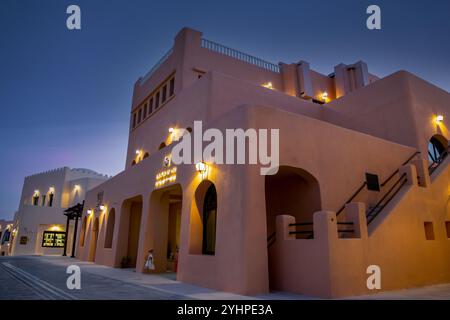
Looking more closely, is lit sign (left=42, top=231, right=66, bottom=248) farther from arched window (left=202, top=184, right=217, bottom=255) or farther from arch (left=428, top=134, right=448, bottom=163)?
arch (left=428, top=134, right=448, bottom=163)

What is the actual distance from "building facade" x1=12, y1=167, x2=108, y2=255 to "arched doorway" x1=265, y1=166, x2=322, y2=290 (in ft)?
87.3

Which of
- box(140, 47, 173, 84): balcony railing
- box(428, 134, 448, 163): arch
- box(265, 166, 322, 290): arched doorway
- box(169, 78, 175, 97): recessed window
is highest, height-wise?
box(140, 47, 173, 84): balcony railing

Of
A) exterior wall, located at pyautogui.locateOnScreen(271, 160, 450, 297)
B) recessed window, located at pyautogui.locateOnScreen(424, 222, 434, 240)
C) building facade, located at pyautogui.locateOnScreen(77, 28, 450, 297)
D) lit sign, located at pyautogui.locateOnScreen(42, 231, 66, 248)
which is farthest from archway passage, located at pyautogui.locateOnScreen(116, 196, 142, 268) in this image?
lit sign, located at pyautogui.locateOnScreen(42, 231, 66, 248)

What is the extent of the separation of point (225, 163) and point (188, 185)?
2371 mm

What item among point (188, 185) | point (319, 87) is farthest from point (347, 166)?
point (319, 87)

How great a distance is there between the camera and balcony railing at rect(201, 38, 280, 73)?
61.9 feet

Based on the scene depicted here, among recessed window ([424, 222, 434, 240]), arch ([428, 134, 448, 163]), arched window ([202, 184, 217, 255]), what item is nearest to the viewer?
recessed window ([424, 222, 434, 240])

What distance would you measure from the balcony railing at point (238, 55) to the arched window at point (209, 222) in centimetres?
1051

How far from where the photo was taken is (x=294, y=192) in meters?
11.7

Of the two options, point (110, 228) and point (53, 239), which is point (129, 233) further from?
point (53, 239)

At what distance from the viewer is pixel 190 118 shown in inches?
575

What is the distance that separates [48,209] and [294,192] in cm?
3380

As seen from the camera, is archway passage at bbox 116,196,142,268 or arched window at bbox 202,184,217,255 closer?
arched window at bbox 202,184,217,255

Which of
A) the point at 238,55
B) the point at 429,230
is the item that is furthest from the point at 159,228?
the point at 238,55
